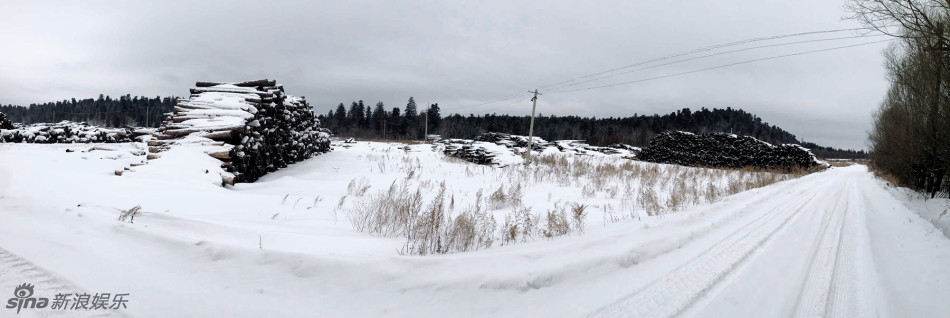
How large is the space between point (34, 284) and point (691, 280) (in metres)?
4.19

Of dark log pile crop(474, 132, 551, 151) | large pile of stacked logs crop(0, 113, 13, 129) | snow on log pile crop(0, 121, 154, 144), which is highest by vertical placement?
dark log pile crop(474, 132, 551, 151)

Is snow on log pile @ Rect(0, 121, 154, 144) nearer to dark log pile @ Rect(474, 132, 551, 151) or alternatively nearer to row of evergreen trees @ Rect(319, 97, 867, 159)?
dark log pile @ Rect(474, 132, 551, 151)

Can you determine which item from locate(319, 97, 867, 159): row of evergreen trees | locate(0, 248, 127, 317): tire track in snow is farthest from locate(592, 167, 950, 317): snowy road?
locate(319, 97, 867, 159): row of evergreen trees

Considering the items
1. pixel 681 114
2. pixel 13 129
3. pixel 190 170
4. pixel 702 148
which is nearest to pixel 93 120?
pixel 13 129

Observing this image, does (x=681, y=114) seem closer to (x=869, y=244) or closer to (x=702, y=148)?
(x=702, y=148)

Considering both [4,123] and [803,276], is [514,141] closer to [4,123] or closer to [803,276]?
[4,123]

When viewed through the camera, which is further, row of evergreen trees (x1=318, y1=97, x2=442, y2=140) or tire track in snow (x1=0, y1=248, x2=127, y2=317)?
row of evergreen trees (x1=318, y1=97, x2=442, y2=140)

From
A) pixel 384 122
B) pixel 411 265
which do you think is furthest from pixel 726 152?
pixel 384 122

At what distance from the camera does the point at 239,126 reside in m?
7.70

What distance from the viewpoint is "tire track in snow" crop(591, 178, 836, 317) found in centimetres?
217

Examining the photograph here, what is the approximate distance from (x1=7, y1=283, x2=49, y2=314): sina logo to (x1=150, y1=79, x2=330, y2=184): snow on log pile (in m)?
4.67

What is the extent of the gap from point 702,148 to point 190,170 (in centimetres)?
3042

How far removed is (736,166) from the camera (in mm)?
24438

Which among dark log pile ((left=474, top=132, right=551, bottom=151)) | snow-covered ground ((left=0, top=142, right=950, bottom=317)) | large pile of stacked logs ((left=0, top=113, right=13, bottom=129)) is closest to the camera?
snow-covered ground ((left=0, top=142, right=950, bottom=317))
